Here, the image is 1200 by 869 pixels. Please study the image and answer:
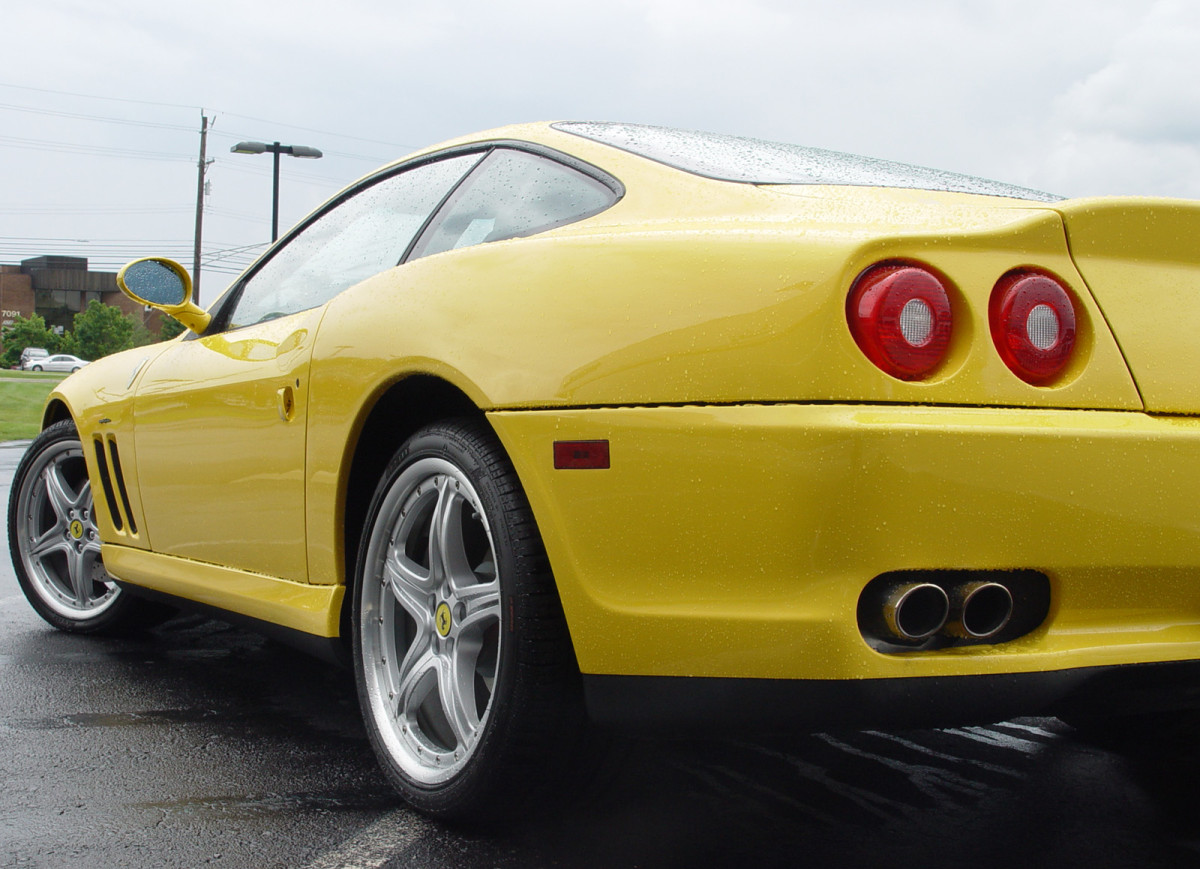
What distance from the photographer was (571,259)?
2.20 m

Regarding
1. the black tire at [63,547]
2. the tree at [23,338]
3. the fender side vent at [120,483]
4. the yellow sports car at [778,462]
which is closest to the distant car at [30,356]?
the tree at [23,338]

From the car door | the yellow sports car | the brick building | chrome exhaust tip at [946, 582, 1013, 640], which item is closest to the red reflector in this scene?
the yellow sports car

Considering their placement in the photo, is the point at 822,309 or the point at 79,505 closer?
the point at 822,309

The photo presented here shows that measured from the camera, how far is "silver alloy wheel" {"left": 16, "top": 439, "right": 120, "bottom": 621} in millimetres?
4383

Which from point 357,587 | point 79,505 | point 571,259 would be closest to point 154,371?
point 79,505

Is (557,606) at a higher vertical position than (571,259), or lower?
lower

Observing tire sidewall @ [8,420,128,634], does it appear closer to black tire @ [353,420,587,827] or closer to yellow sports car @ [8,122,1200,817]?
black tire @ [353,420,587,827]

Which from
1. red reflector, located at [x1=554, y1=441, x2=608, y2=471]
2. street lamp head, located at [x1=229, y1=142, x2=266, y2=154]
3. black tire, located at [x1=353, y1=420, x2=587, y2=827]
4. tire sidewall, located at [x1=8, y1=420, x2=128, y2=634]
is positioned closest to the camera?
red reflector, located at [x1=554, y1=441, x2=608, y2=471]

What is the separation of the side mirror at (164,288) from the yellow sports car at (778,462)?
58.5 inches

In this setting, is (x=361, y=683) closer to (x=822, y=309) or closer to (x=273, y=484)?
Answer: (x=273, y=484)

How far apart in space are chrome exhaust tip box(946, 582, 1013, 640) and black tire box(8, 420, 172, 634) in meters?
3.26

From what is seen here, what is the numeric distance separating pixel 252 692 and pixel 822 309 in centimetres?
240

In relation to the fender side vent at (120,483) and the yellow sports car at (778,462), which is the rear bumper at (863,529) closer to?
the yellow sports car at (778,462)

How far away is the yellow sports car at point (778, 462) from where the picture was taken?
6.00 feet
